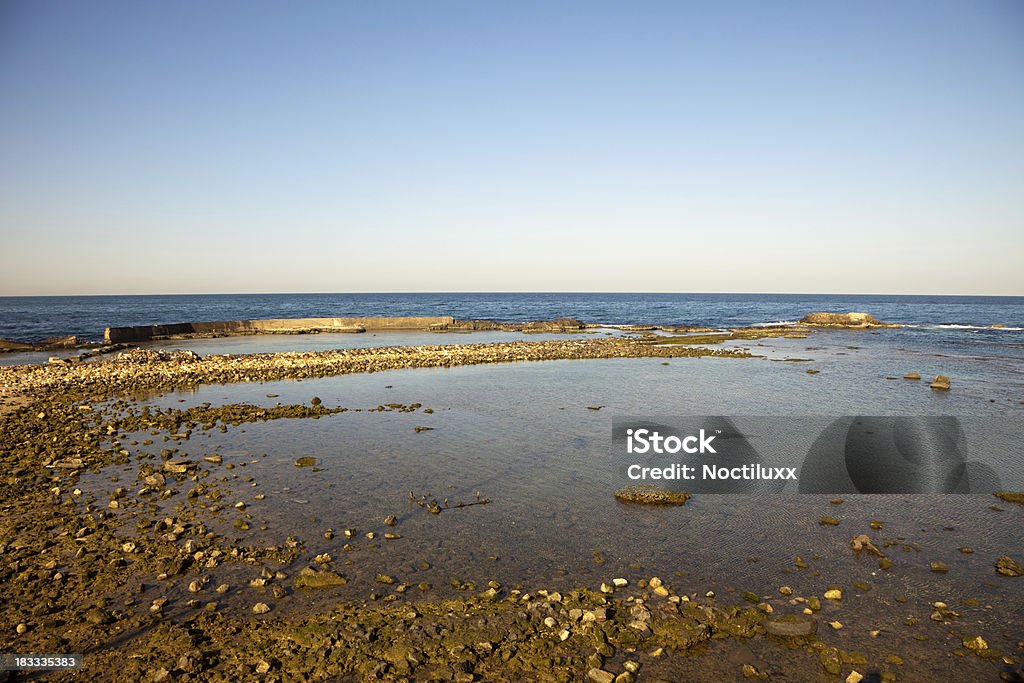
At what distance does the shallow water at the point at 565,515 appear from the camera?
8805 millimetres

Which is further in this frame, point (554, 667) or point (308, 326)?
point (308, 326)

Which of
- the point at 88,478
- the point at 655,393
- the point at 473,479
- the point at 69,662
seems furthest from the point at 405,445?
the point at 655,393

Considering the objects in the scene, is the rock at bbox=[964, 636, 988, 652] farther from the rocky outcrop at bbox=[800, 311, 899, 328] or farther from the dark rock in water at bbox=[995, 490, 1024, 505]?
the rocky outcrop at bbox=[800, 311, 899, 328]

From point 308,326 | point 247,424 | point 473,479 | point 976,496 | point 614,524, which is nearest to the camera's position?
point 614,524

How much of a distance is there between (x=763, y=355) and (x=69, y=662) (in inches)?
1667

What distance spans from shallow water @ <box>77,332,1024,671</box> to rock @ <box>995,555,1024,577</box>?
0.17 m

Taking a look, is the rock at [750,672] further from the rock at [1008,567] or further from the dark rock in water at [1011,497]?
the dark rock in water at [1011,497]

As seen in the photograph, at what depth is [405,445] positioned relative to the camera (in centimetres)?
1688

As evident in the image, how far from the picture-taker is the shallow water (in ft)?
28.9

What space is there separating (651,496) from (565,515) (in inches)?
86.9

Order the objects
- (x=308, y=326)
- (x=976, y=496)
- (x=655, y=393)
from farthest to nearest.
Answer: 1. (x=308, y=326)
2. (x=655, y=393)
3. (x=976, y=496)

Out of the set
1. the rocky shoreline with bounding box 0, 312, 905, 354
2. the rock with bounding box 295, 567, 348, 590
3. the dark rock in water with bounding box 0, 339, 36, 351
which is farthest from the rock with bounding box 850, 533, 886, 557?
the dark rock in water with bounding box 0, 339, 36, 351

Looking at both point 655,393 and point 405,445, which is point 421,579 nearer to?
point 405,445

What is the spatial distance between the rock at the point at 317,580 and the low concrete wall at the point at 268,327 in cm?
5138
